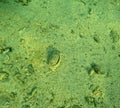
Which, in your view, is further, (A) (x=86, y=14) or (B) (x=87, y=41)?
(A) (x=86, y=14)

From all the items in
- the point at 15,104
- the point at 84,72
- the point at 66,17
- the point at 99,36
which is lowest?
the point at 15,104

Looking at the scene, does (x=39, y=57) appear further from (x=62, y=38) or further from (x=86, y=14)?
(x=86, y=14)

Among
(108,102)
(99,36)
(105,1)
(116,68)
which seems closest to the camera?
(108,102)

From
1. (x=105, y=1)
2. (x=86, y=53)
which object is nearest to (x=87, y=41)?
(x=86, y=53)

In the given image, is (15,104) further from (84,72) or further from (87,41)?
(87,41)

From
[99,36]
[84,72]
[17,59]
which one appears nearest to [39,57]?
[17,59]

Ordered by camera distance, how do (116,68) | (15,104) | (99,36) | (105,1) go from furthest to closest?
(105,1) → (99,36) → (116,68) → (15,104)

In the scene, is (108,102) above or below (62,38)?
below
